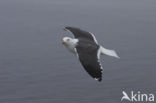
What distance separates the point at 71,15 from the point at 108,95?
16.2 metres

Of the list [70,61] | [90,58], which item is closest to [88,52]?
[90,58]

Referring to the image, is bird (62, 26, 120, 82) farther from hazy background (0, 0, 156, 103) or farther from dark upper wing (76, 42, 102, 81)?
hazy background (0, 0, 156, 103)

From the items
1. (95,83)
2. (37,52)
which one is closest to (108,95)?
(95,83)

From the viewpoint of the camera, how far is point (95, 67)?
18.4 m

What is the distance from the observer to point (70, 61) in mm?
55438

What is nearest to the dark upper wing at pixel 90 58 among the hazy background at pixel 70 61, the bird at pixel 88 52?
the bird at pixel 88 52

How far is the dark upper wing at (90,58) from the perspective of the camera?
18.2m

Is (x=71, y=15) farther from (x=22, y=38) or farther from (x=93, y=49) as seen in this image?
(x=93, y=49)

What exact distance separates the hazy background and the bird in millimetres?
32411

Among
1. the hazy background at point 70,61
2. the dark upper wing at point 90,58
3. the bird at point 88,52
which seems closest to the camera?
the dark upper wing at point 90,58

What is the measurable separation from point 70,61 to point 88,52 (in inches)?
1394

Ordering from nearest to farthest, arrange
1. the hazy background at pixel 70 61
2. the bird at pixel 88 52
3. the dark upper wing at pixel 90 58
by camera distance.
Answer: the dark upper wing at pixel 90 58 < the bird at pixel 88 52 < the hazy background at pixel 70 61

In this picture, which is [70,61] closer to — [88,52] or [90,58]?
[88,52]

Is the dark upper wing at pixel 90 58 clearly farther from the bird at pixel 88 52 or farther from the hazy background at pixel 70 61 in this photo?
the hazy background at pixel 70 61
